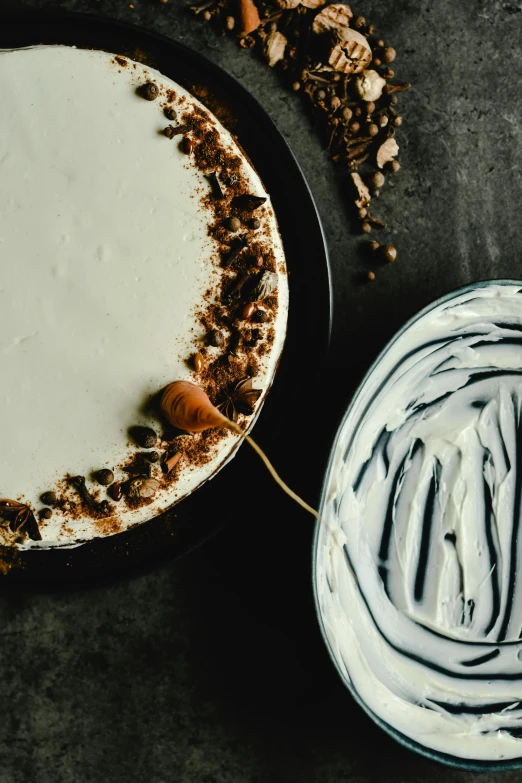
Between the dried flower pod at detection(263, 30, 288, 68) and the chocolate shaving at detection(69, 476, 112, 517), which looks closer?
the chocolate shaving at detection(69, 476, 112, 517)

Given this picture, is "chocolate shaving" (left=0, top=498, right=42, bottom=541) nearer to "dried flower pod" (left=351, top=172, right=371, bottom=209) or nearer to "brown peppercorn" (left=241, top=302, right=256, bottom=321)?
"brown peppercorn" (left=241, top=302, right=256, bottom=321)

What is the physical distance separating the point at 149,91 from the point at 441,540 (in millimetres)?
1030

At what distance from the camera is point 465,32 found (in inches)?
54.0

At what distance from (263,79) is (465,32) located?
1.54 ft

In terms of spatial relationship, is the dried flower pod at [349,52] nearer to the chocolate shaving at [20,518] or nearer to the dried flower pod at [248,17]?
the dried flower pod at [248,17]

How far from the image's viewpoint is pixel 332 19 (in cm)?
130

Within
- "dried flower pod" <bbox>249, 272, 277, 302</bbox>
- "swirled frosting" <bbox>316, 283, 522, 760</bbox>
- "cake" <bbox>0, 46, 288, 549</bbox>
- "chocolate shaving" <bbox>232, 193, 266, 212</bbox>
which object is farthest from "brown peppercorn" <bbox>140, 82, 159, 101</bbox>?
"swirled frosting" <bbox>316, 283, 522, 760</bbox>

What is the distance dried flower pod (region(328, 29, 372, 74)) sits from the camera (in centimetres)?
129

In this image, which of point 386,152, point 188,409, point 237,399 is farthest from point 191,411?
point 386,152

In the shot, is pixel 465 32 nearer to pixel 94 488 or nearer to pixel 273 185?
pixel 273 185

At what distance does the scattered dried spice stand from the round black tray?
173 mm

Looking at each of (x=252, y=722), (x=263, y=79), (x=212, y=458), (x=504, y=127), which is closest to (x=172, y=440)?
(x=212, y=458)

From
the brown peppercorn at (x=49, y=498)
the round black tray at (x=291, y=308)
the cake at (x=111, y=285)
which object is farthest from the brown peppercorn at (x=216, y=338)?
the brown peppercorn at (x=49, y=498)

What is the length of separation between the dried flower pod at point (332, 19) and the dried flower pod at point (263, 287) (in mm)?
588
